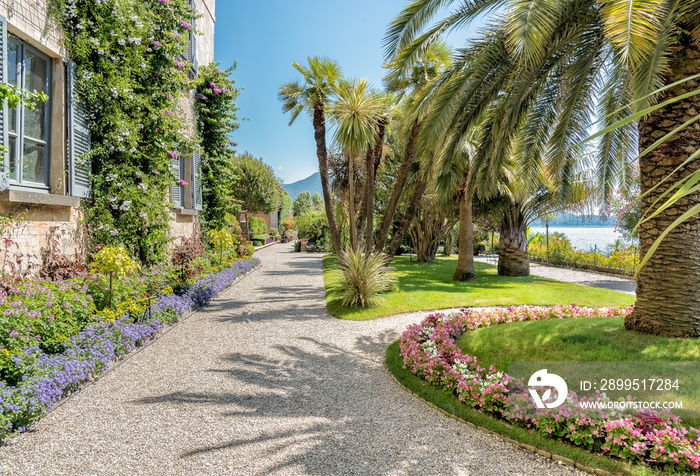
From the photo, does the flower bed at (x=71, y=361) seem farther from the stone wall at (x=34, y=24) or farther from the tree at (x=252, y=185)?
the tree at (x=252, y=185)

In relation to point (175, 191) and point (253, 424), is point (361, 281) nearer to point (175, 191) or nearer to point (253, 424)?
point (253, 424)

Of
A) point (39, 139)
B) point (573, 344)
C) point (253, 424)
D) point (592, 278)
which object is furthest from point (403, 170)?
point (592, 278)

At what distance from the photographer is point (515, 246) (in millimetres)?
14484

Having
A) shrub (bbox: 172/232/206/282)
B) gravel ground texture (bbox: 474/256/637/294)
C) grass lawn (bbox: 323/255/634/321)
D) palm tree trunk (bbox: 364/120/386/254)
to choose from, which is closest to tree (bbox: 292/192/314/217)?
gravel ground texture (bbox: 474/256/637/294)

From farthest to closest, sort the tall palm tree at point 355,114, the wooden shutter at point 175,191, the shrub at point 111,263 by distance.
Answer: the wooden shutter at point 175,191, the tall palm tree at point 355,114, the shrub at point 111,263

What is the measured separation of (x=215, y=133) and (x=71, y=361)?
10.3 metres

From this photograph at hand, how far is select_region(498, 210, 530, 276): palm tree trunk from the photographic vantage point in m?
14.4

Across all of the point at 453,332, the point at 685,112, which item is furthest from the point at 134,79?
the point at 685,112

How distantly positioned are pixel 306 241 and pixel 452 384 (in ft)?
82.8

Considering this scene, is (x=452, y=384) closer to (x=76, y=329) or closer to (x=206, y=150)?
(x=76, y=329)

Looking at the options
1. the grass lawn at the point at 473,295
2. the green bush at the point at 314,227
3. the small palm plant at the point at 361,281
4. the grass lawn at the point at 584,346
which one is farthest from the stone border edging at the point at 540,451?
the green bush at the point at 314,227

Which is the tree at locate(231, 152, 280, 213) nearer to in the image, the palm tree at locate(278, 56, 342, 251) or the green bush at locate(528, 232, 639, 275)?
the palm tree at locate(278, 56, 342, 251)
